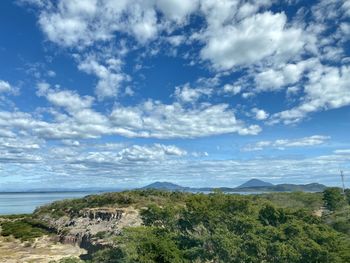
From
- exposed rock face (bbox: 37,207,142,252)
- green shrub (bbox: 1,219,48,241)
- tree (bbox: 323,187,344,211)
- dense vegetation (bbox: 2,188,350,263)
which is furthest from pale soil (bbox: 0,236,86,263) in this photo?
tree (bbox: 323,187,344,211)

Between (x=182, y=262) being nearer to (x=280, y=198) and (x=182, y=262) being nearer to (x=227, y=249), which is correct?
(x=227, y=249)

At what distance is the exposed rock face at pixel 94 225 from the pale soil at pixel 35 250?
2.04m

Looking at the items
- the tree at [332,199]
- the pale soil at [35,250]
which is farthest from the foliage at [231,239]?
the tree at [332,199]

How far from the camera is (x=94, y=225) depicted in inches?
2857

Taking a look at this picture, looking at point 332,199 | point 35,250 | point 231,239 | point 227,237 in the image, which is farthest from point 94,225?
point 332,199

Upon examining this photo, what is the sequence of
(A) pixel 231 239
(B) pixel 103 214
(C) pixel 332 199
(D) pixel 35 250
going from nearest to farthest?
(A) pixel 231 239 → (D) pixel 35 250 → (B) pixel 103 214 → (C) pixel 332 199

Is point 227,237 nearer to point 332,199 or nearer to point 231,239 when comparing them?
point 231,239

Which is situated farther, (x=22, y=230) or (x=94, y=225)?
(x=22, y=230)

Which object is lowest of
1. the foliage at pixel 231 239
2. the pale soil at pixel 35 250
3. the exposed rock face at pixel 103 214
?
the pale soil at pixel 35 250

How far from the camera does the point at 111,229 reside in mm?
67625

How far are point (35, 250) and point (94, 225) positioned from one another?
11.3 meters

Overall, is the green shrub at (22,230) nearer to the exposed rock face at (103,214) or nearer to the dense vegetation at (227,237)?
the exposed rock face at (103,214)

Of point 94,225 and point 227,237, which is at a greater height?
point 94,225

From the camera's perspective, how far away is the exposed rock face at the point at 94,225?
6469 centimetres
